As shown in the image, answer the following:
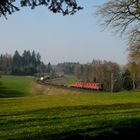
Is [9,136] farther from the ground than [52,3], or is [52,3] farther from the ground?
[52,3]

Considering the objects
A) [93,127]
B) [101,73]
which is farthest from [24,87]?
[93,127]

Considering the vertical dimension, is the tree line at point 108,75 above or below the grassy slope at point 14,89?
above

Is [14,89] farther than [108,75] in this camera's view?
No

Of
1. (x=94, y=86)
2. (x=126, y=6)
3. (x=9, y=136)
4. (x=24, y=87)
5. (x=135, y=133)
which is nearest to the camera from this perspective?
(x=9, y=136)

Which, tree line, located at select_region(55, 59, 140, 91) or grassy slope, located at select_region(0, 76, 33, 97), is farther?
tree line, located at select_region(55, 59, 140, 91)

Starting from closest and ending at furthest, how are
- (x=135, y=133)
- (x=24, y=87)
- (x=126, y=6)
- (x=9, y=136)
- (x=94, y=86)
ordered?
1. (x=9, y=136)
2. (x=135, y=133)
3. (x=126, y=6)
4. (x=94, y=86)
5. (x=24, y=87)

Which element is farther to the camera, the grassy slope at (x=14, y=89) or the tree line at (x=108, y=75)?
the tree line at (x=108, y=75)

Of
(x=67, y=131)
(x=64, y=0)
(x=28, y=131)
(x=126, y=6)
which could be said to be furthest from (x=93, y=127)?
(x=126, y=6)

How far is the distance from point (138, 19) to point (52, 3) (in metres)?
31.3

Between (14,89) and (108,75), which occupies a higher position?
(108,75)

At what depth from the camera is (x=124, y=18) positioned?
44844mm

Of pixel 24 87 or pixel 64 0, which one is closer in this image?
pixel 64 0

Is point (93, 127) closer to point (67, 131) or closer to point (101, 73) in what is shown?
point (67, 131)

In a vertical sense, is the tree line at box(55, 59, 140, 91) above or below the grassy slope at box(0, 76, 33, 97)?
above
